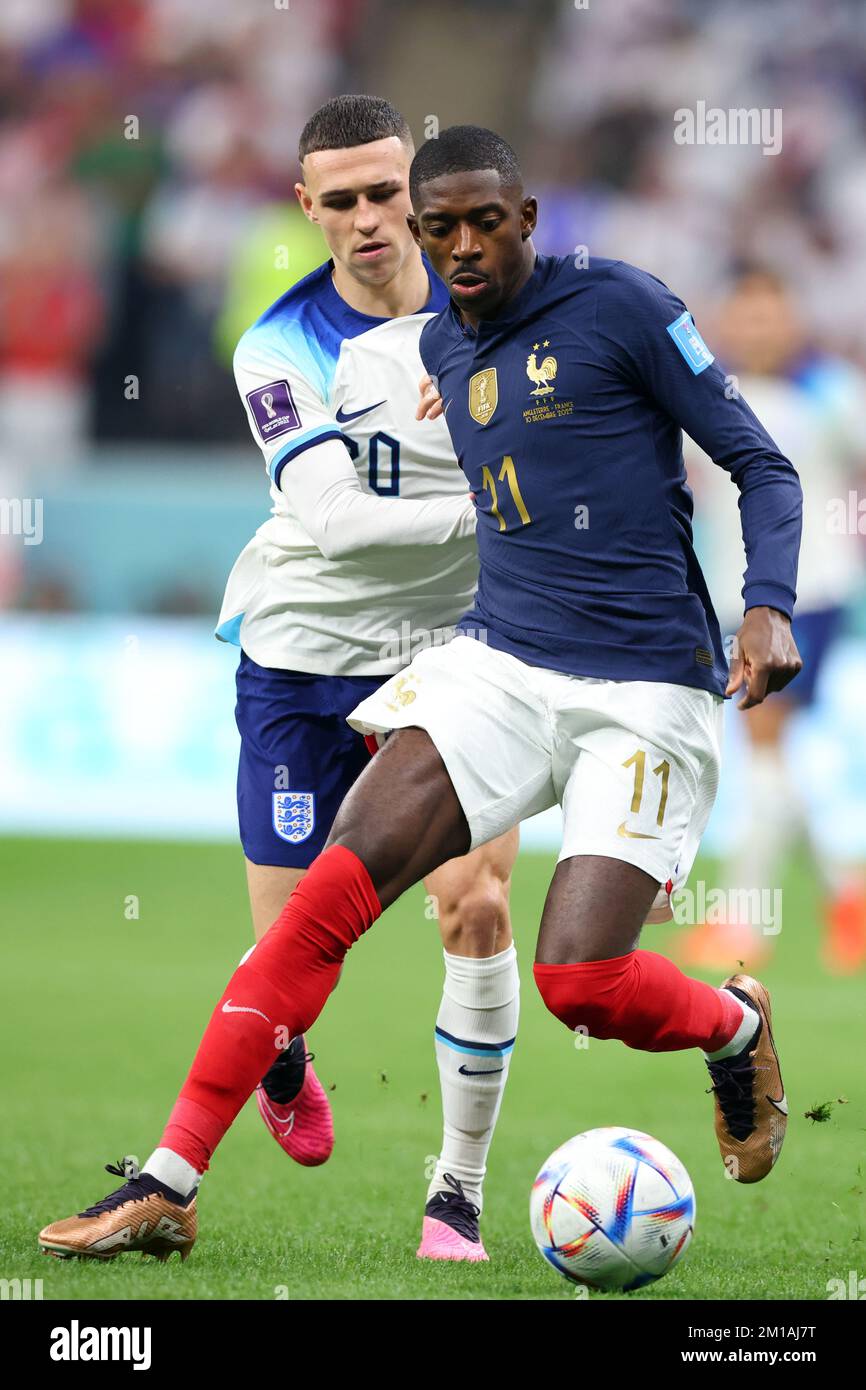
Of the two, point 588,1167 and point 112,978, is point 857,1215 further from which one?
point 112,978

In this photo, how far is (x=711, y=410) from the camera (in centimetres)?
377

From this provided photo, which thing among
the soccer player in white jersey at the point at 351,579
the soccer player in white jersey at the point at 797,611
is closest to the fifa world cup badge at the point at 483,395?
the soccer player in white jersey at the point at 351,579

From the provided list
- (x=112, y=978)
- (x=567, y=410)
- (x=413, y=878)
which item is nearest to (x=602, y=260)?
(x=567, y=410)

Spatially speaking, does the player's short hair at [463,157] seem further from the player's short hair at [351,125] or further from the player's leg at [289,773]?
the player's leg at [289,773]

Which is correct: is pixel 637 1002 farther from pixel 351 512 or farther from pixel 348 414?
pixel 348 414

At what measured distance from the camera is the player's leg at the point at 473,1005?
430cm

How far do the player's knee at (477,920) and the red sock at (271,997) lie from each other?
65 centimetres

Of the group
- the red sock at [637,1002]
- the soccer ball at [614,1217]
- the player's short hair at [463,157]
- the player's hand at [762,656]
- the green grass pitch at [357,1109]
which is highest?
the player's short hair at [463,157]

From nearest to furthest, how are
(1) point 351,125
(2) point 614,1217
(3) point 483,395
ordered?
1. (2) point 614,1217
2. (3) point 483,395
3. (1) point 351,125

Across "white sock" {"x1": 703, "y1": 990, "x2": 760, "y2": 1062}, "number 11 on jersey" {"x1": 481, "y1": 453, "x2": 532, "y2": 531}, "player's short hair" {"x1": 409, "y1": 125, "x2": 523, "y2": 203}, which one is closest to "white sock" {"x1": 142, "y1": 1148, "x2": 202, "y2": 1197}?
"white sock" {"x1": 703, "y1": 990, "x2": 760, "y2": 1062}

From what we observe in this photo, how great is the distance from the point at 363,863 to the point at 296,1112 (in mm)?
1452

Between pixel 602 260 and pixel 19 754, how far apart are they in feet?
23.2

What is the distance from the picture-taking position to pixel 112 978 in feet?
25.2

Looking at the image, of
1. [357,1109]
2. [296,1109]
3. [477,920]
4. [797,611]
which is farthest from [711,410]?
[797,611]
